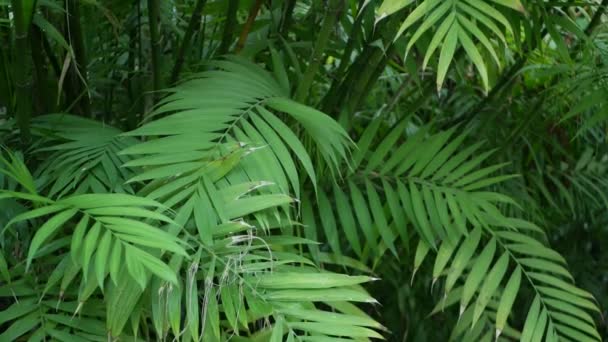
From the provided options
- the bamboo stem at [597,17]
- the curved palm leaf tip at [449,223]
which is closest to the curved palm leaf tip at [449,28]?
the curved palm leaf tip at [449,223]

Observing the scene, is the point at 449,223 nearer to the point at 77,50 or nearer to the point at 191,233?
the point at 191,233

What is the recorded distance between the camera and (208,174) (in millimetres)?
679

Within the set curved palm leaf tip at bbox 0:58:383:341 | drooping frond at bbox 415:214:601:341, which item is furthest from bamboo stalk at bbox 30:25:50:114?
drooping frond at bbox 415:214:601:341

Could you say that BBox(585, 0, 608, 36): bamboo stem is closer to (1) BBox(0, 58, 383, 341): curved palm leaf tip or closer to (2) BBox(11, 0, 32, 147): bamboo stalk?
(1) BBox(0, 58, 383, 341): curved palm leaf tip

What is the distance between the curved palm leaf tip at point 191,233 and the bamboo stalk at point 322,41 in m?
0.05

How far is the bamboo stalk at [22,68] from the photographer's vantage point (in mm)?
660

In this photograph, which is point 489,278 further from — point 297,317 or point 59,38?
point 59,38

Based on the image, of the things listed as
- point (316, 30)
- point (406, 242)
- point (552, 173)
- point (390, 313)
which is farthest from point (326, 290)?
point (552, 173)

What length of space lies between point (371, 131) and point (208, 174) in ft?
1.05

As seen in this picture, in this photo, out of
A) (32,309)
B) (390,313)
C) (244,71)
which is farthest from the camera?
(390,313)

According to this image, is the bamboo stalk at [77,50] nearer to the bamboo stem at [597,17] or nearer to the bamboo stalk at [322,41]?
the bamboo stalk at [322,41]

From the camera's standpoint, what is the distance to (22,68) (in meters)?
0.71

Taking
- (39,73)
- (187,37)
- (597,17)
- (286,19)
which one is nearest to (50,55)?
(39,73)

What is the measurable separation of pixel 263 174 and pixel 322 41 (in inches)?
7.0
